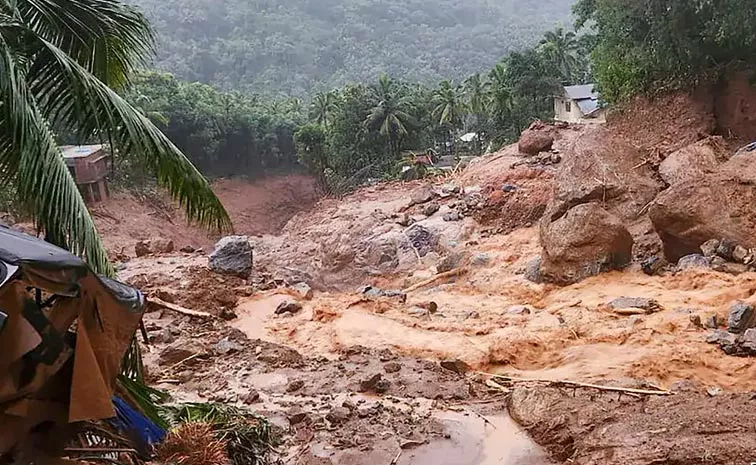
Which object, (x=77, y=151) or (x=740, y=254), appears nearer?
(x=740, y=254)

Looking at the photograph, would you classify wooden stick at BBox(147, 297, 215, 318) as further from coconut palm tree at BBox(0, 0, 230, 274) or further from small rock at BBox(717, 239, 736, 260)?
small rock at BBox(717, 239, 736, 260)

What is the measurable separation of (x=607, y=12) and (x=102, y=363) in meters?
16.8

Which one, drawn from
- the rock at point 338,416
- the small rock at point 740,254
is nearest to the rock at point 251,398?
the rock at point 338,416

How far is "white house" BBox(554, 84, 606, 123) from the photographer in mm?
29122

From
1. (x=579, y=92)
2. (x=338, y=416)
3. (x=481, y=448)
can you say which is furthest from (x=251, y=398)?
(x=579, y=92)

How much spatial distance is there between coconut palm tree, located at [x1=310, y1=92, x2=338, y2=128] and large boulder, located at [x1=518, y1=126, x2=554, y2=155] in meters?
16.7

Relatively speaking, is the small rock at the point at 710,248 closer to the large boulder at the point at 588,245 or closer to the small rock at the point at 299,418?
the large boulder at the point at 588,245

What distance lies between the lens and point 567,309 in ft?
38.6

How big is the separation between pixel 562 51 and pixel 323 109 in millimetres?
13465

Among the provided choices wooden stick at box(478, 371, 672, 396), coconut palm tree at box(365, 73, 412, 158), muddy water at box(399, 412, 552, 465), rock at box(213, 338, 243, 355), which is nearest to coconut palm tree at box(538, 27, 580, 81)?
coconut palm tree at box(365, 73, 412, 158)

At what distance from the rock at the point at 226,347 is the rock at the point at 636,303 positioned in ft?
20.1

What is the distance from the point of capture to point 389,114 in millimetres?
33094

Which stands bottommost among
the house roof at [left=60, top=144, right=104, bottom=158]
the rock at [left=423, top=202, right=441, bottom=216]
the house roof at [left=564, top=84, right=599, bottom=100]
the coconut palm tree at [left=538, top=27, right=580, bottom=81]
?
the rock at [left=423, top=202, right=441, bottom=216]

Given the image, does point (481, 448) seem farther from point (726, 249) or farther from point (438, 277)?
point (438, 277)
